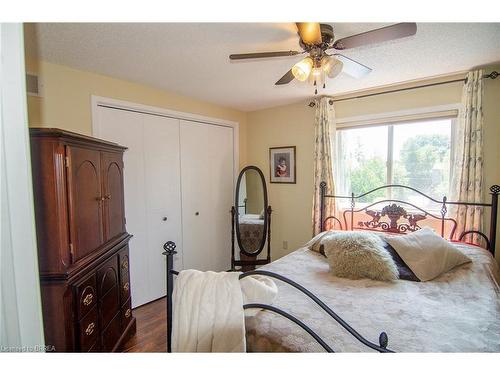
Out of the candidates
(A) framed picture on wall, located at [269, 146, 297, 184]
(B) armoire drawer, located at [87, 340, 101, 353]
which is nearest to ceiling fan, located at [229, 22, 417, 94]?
(A) framed picture on wall, located at [269, 146, 297, 184]

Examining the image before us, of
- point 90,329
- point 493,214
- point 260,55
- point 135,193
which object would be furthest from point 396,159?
point 90,329

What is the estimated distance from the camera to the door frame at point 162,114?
2256 millimetres

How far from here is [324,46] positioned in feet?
4.66

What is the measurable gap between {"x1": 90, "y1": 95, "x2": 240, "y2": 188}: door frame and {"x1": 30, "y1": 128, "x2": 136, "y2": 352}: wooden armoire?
641 millimetres

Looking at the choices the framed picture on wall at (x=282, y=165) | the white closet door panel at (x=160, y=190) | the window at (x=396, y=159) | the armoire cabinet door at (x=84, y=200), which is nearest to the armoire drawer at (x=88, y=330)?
the armoire cabinet door at (x=84, y=200)

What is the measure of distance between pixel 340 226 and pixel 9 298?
289 centimetres

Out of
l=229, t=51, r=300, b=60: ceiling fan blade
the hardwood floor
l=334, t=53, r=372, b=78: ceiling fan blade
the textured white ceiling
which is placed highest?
the textured white ceiling

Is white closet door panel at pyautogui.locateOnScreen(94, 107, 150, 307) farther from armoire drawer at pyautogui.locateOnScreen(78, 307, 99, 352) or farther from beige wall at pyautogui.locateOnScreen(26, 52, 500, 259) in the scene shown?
armoire drawer at pyautogui.locateOnScreen(78, 307, 99, 352)

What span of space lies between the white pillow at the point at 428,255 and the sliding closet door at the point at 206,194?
2198mm

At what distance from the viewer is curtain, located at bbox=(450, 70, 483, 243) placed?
2150mm

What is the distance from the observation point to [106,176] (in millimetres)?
1834
